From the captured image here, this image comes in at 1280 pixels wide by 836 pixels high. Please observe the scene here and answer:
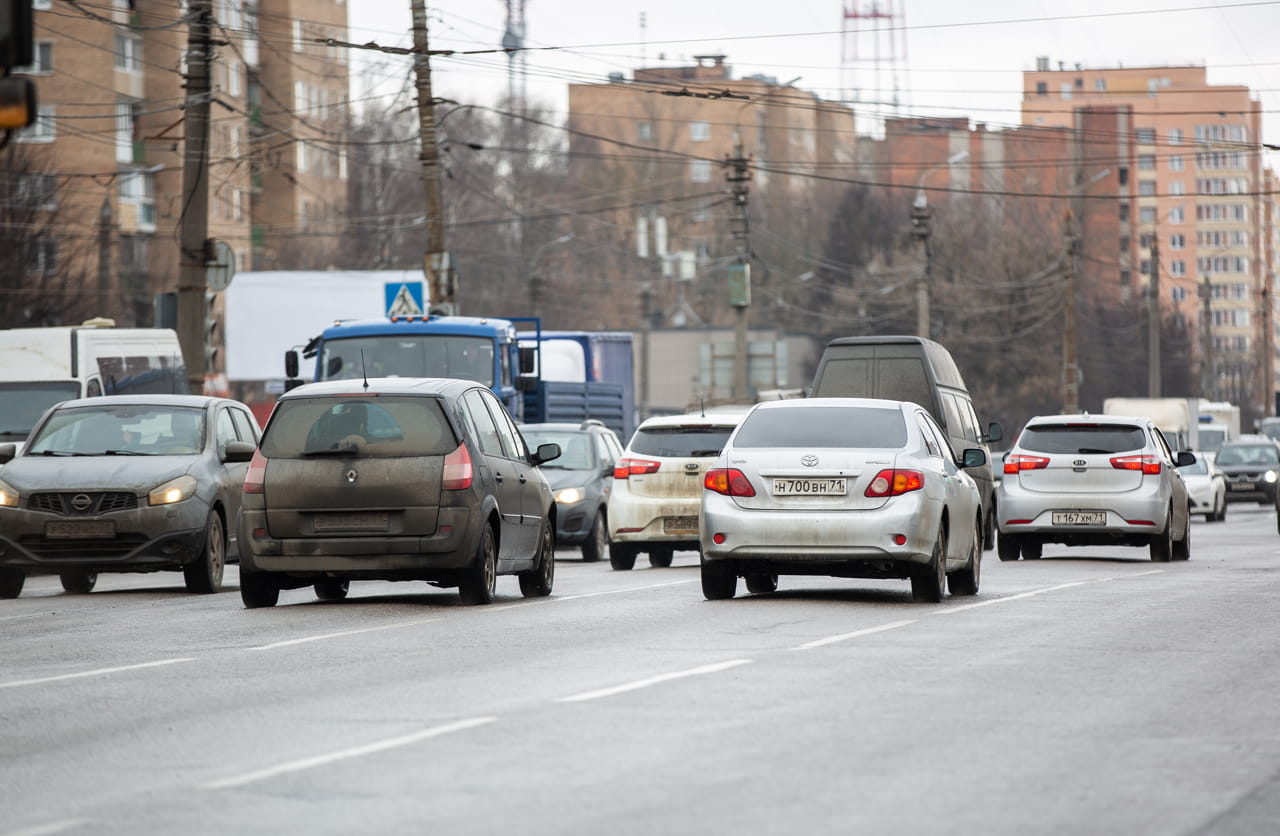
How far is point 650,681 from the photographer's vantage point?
11.1m

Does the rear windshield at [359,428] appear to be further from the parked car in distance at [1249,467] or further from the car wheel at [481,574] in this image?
the parked car in distance at [1249,467]

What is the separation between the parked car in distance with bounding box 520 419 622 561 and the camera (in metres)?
28.1

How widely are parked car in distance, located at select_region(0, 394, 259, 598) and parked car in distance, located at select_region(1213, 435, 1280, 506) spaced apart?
40111 mm

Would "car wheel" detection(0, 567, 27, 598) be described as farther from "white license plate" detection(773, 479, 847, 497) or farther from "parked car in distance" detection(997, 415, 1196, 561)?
"parked car in distance" detection(997, 415, 1196, 561)

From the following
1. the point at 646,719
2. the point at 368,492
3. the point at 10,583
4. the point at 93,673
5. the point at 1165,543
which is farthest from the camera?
the point at 1165,543

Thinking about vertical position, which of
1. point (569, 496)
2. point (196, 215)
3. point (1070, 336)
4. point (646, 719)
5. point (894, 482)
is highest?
point (196, 215)

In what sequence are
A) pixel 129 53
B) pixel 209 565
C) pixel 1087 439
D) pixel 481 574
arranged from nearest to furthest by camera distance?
pixel 481 574
pixel 209 565
pixel 1087 439
pixel 129 53

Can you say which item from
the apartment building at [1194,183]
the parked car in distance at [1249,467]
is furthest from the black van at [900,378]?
the apartment building at [1194,183]

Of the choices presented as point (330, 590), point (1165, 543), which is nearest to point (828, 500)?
point (330, 590)

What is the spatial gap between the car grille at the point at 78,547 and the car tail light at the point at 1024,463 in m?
11.4

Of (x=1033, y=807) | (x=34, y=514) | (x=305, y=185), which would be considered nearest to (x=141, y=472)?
(x=34, y=514)

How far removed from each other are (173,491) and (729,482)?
5.19m

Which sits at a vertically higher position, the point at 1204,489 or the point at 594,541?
the point at 594,541

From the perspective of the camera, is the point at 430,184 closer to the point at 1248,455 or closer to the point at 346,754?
the point at 1248,455
